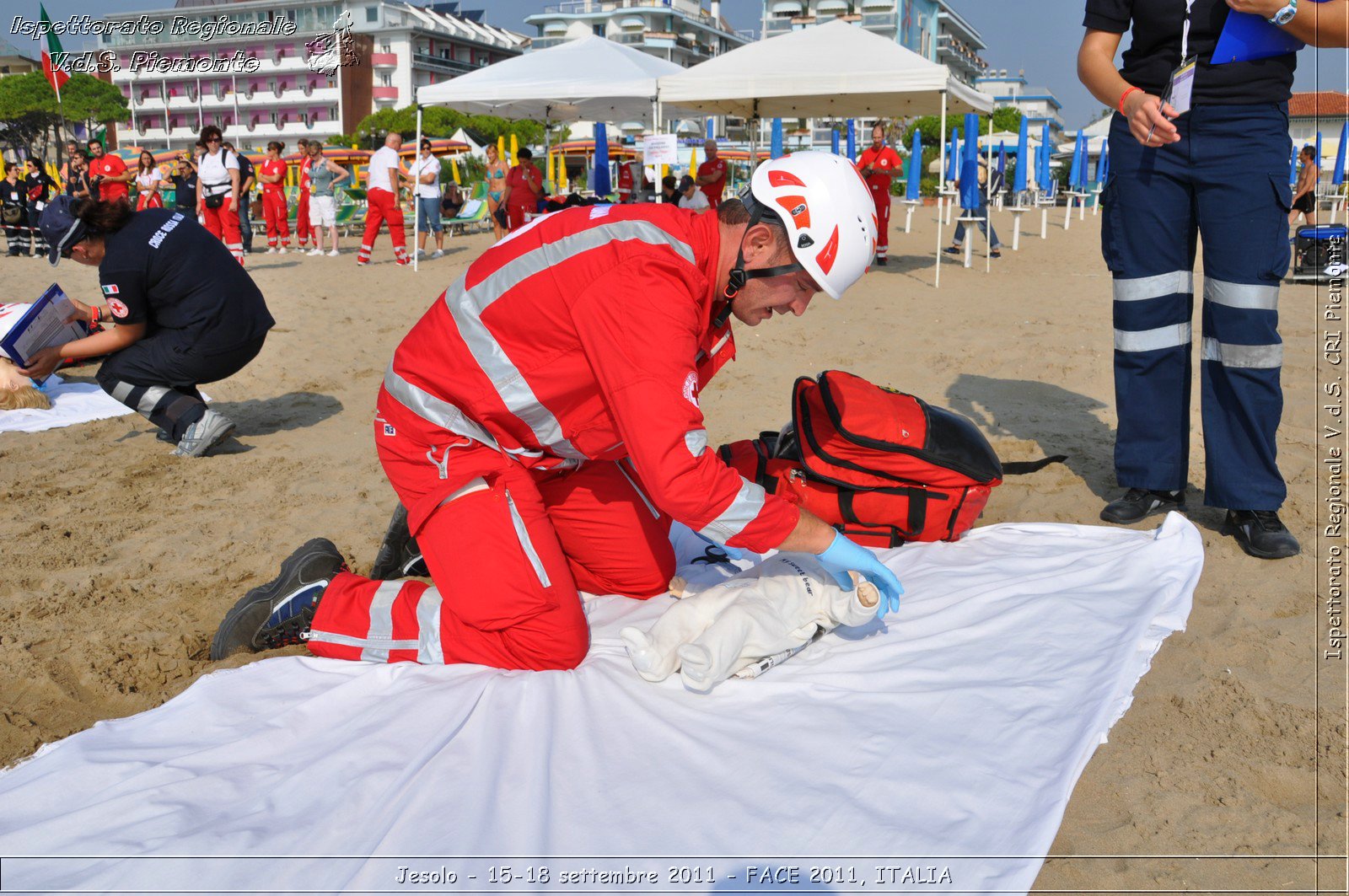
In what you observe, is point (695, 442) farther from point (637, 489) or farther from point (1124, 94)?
point (1124, 94)

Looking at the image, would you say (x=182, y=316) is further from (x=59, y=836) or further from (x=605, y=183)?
(x=605, y=183)

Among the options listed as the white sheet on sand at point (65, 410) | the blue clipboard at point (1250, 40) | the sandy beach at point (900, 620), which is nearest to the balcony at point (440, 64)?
the sandy beach at point (900, 620)

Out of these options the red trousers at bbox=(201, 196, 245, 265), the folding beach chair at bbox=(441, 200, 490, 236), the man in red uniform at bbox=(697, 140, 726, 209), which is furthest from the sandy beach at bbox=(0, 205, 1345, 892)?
the folding beach chair at bbox=(441, 200, 490, 236)

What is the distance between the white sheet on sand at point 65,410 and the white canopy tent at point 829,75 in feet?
25.4

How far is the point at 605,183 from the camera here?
1773 cm

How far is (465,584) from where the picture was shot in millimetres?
2477

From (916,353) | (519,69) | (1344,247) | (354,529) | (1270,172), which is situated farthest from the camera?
(519,69)

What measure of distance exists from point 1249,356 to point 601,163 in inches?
598

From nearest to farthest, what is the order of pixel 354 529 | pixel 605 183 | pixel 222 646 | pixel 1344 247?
pixel 222 646 < pixel 354 529 < pixel 1344 247 < pixel 605 183

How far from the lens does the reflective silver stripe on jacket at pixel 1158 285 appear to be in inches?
135

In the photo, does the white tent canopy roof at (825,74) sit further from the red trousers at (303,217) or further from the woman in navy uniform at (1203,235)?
the woman in navy uniform at (1203,235)

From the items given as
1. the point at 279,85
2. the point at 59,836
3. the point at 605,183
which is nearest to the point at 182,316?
the point at 59,836

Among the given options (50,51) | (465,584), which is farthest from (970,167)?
(50,51)

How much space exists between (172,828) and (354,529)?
1929 mm
